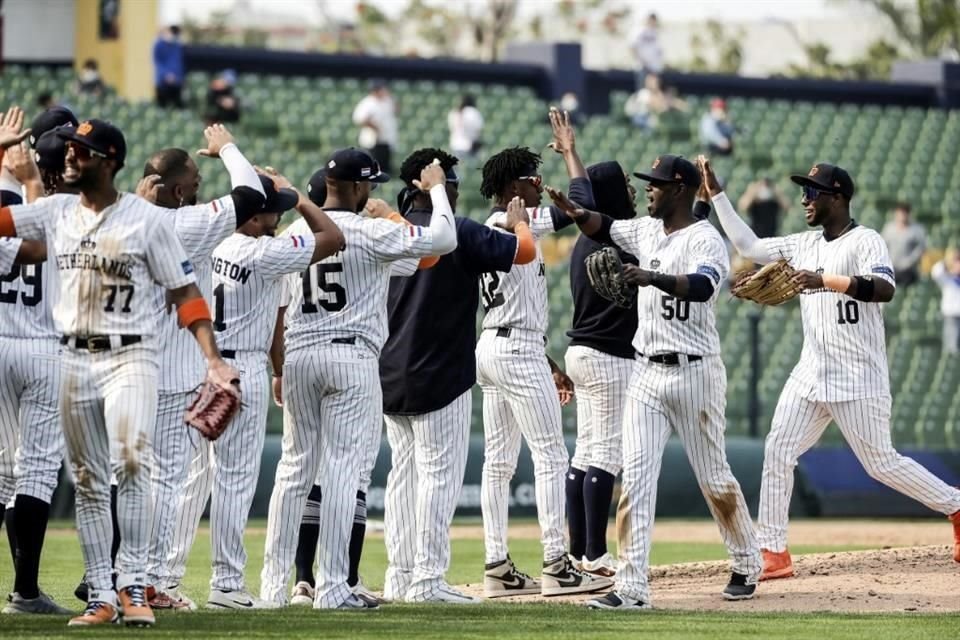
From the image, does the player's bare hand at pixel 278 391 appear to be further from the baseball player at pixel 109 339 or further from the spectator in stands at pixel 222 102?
the spectator in stands at pixel 222 102

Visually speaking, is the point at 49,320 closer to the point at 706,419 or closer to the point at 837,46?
the point at 706,419

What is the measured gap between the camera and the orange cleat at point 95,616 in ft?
23.1

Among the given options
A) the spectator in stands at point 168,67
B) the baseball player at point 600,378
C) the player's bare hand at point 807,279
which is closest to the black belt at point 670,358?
the player's bare hand at point 807,279

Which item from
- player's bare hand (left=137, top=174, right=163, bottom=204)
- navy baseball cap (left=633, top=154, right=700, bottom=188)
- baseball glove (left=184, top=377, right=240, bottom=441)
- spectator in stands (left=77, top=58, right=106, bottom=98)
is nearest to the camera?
baseball glove (left=184, top=377, right=240, bottom=441)

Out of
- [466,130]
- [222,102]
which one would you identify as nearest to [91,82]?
[222,102]

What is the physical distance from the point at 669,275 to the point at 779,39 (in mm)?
49206

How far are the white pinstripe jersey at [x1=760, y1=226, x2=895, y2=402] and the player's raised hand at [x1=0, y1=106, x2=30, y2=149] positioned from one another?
162 inches

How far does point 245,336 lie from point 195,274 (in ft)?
1.72

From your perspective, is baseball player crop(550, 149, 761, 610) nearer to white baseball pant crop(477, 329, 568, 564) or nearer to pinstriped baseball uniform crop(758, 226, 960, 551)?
white baseball pant crop(477, 329, 568, 564)

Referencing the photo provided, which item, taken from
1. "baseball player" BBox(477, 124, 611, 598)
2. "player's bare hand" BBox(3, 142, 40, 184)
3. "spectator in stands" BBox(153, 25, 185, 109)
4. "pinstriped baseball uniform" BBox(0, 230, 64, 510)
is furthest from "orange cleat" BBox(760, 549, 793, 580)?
"spectator in stands" BBox(153, 25, 185, 109)

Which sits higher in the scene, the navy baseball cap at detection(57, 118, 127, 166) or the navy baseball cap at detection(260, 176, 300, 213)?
the navy baseball cap at detection(57, 118, 127, 166)

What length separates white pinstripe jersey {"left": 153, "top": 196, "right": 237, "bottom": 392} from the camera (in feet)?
24.8

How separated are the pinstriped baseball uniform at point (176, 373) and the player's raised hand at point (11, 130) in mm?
665

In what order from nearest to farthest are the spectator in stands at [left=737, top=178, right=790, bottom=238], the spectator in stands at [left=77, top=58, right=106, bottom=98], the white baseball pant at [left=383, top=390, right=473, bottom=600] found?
the white baseball pant at [left=383, top=390, right=473, bottom=600]
the spectator in stands at [left=737, top=178, right=790, bottom=238]
the spectator in stands at [left=77, top=58, right=106, bottom=98]
